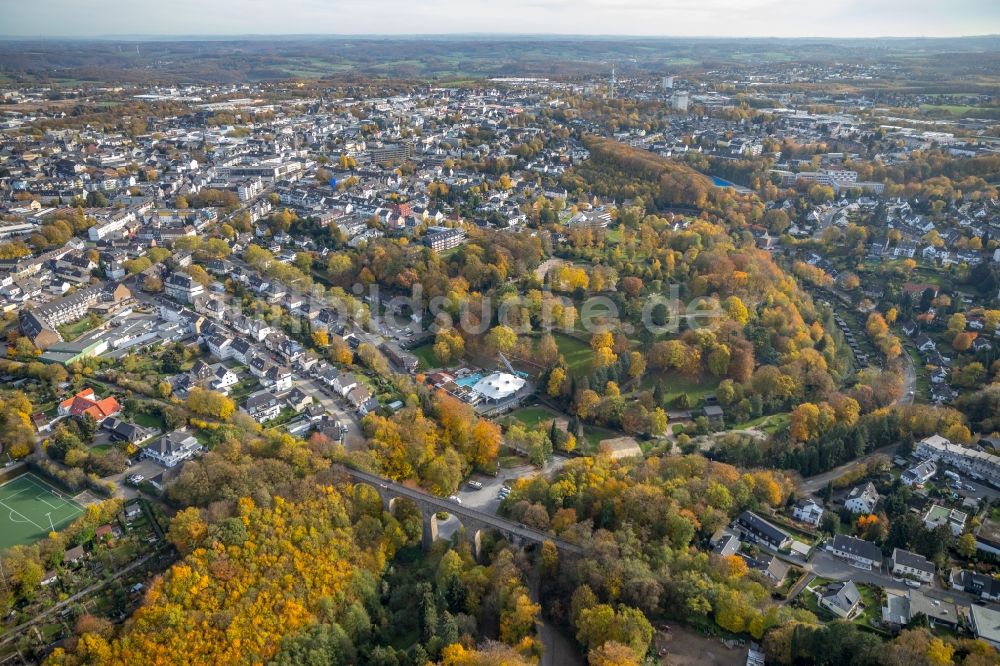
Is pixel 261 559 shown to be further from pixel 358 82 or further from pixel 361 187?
pixel 358 82

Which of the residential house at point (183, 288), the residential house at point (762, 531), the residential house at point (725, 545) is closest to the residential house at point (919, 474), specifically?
the residential house at point (762, 531)

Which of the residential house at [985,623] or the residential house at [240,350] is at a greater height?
the residential house at [240,350]

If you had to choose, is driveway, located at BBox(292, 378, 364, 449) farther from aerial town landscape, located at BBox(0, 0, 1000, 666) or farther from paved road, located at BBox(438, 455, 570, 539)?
paved road, located at BBox(438, 455, 570, 539)

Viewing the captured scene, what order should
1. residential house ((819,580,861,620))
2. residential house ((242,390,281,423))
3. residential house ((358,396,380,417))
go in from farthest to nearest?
1. residential house ((358,396,380,417))
2. residential house ((242,390,281,423))
3. residential house ((819,580,861,620))

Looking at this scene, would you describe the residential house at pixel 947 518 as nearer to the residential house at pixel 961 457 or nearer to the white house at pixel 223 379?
the residential house at pixel 961 457

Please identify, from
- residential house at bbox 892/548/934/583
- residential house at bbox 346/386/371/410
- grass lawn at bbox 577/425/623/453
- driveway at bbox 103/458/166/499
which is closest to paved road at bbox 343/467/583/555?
residential house at bbox 346/386/371/410

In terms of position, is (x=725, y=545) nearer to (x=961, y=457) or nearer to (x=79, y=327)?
(x=961, y=457)
